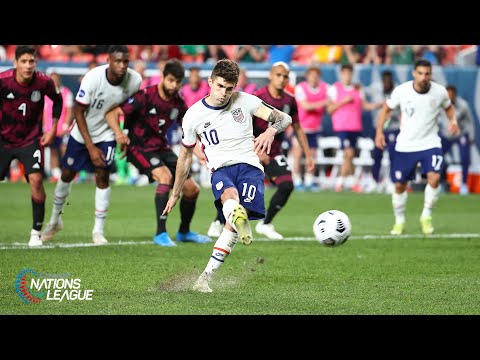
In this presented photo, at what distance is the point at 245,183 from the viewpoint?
31.6ft

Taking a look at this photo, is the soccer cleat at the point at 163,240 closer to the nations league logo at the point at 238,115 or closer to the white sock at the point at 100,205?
the white sock at the point at 100,205

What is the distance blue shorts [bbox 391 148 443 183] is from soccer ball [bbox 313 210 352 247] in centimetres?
539

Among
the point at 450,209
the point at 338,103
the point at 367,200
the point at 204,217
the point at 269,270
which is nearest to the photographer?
the point at 269,270

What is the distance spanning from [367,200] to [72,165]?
8762 mm

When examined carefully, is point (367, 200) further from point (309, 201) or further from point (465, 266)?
point (465, 266)

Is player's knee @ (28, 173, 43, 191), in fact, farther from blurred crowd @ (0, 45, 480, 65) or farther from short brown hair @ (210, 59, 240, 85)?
blurred crowd @ (0, 45, 480, 65)

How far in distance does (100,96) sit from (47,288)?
A: 4.31 meters

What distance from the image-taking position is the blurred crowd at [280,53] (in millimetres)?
25188

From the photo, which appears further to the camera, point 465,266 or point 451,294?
point 465,266

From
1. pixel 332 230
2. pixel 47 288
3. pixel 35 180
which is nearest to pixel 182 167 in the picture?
pixel 332 230

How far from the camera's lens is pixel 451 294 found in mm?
9312

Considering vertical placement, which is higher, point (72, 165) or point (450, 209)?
point (72, 165)

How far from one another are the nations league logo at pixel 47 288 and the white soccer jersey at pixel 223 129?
1693 millimetres
